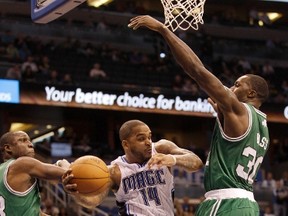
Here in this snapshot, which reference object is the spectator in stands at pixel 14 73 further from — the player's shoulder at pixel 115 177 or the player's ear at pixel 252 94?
the player's ear at pixel 252 94

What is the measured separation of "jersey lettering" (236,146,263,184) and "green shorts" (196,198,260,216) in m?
0.19

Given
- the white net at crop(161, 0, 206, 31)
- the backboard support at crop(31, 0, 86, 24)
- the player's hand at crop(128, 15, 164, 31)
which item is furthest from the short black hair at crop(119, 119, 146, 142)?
the backboard support at crop(31, 0, 86, 24)

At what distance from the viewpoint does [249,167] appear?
6629 millimetres

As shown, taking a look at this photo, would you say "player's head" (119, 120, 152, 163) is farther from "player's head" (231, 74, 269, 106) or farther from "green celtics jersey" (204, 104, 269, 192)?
"player's head" (231, 74, 269, 106)

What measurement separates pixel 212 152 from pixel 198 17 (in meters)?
1.87

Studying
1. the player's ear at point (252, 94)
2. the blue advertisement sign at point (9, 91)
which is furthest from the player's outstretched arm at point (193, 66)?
the blue advertisement sign at point (9, 91)

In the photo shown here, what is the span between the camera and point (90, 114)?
26766mm

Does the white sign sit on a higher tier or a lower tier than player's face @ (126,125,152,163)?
higher

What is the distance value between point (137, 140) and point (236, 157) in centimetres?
102

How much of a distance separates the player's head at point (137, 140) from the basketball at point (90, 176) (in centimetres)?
40

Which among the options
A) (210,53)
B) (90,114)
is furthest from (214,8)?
(90,114)

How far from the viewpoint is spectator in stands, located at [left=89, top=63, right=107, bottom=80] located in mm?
23567

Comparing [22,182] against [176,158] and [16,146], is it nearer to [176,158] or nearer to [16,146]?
[16,146]

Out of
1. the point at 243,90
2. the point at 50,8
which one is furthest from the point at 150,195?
the point at 50,8
